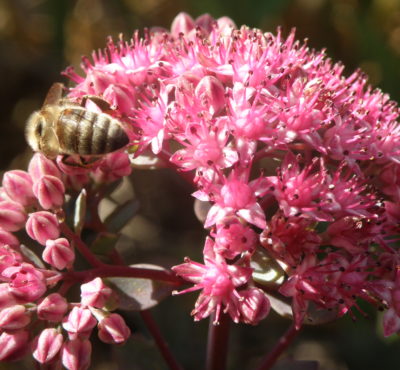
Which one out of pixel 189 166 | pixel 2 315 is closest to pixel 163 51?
pixel 189 166

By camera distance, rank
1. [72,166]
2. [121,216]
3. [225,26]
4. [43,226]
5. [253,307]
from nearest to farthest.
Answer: [253,307] < [43,226] < [72,166] < [121,216] < [225,26]

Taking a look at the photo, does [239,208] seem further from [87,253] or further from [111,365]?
[111,365]

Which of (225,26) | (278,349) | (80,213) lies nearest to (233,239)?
(80,213)

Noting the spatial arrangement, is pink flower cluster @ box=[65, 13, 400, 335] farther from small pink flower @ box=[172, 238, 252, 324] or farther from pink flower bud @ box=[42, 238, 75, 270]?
pink flower bud @ box=[42, 238, 75, 270]

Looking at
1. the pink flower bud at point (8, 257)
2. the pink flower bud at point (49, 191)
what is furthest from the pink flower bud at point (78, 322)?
the pink flower bud at point (49, 191)

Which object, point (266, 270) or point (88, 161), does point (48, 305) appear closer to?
point (88, 161)

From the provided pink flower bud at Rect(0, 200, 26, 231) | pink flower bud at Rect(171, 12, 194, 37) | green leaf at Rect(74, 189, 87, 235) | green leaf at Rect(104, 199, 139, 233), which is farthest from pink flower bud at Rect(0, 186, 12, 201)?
pink flower bud at Rect(171, 12, 194, 37)
